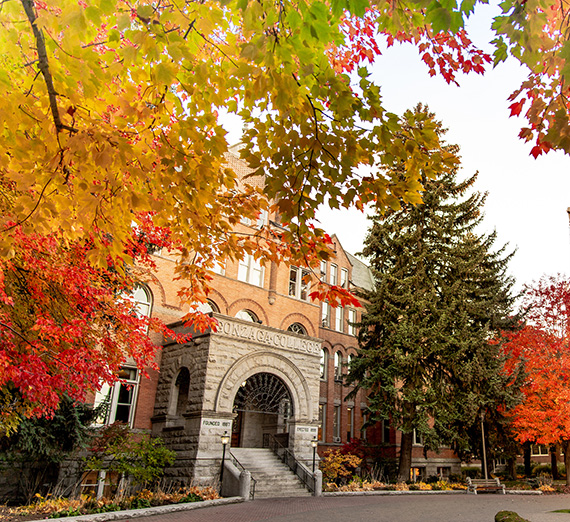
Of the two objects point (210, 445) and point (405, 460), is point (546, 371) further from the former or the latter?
point (210, 445)

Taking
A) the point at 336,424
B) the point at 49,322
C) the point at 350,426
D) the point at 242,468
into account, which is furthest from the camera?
the point at 350,426

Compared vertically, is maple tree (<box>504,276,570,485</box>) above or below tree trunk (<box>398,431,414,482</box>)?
above

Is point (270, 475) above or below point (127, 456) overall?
below

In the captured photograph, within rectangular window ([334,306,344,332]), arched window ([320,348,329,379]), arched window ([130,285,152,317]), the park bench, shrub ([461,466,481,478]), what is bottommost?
shrub ([461,466,481,478])

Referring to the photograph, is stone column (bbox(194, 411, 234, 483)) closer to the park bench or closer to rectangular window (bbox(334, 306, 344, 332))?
the park bench

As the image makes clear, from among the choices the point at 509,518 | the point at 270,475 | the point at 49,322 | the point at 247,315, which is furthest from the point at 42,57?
the point at 247,315

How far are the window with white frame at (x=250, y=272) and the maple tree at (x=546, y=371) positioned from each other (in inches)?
523

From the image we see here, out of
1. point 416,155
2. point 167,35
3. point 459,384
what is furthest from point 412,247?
point 167,35

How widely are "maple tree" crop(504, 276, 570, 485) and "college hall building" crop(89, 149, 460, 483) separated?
26.7ft

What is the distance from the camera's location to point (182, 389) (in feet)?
66.0

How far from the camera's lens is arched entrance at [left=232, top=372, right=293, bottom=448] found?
20016 millimetres

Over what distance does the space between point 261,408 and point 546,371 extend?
45.6ft

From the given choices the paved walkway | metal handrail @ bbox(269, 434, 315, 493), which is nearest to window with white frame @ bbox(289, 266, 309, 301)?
metal handrail @ bbox(269, 434, 315, 493)

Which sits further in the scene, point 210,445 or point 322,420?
point 322,420
